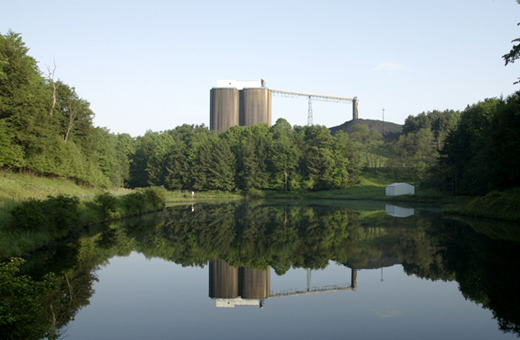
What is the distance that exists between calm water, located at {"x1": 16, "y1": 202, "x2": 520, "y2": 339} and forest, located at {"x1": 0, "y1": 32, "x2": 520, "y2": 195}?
20.8m

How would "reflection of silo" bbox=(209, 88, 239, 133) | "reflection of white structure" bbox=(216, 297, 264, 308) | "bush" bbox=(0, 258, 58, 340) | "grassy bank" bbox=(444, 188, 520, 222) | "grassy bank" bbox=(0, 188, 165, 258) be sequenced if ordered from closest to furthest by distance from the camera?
"bush" bbox=(0, 258, 58, 340) < "reflection of white structure" bbox=(216, 297, 264, 308) < "grassy bank" bbox=(0, 188, 165, 258) < "grassy bank" bbox=(444, 188, 520, 222) < "reflection of silo" bbox=(209, 88, 239, 133)

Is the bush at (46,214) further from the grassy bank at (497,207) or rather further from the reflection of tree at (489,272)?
the grassy bank at (497,207)

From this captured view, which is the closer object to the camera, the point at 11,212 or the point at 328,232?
the point at 11,212

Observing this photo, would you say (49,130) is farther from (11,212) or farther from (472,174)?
(472,174)

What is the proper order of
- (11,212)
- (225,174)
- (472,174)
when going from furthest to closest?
1. (225,174)
2. (472,174)
3. (11,212)

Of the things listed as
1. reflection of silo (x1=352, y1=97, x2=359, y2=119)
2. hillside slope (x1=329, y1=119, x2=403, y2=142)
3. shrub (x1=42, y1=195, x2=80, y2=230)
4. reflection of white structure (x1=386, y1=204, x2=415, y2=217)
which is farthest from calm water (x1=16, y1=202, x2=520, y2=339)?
hillside slope (x1=329, y1=119, x2=403, y2=142)

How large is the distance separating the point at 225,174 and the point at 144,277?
71.7 meters

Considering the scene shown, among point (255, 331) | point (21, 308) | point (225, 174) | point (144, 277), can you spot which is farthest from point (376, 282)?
point (225, 174)

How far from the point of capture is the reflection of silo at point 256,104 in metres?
111

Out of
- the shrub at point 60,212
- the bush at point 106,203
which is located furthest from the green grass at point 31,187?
the shrub at point 60,212

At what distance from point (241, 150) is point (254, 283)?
78.9m

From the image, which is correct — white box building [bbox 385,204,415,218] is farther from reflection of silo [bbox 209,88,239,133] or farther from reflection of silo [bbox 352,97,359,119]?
reflection of silo [bbox 352,97,359,119]

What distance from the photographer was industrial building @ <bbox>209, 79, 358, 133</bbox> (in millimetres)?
111062

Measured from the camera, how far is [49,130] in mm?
39438
